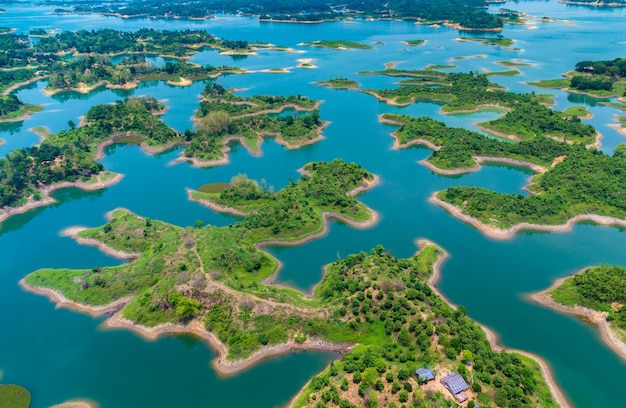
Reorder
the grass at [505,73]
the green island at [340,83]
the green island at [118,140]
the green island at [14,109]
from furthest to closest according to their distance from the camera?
the grass at [505,73], the green island at [340,83], the green island at [14,109], the green island at [118,140]

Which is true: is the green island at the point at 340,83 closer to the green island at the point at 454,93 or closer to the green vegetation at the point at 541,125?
the green island at the point at 454,93

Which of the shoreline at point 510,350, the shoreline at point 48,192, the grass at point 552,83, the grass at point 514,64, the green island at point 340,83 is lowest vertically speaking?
the shoreline at point 48,192

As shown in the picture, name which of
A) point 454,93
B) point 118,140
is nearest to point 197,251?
point 118,140

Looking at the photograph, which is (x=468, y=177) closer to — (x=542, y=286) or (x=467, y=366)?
(x=542, y=286)

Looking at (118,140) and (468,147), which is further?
(118,140)

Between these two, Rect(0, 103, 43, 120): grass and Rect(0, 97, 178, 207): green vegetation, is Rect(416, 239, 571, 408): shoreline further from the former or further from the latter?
Rect(0, 103, 43, 120): grass

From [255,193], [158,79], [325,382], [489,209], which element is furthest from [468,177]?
[158,79]

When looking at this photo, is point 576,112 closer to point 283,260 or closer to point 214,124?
point 283,260

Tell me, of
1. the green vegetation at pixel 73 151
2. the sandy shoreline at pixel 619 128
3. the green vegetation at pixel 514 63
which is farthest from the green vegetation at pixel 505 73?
the green vegetation at pixel 73 151
